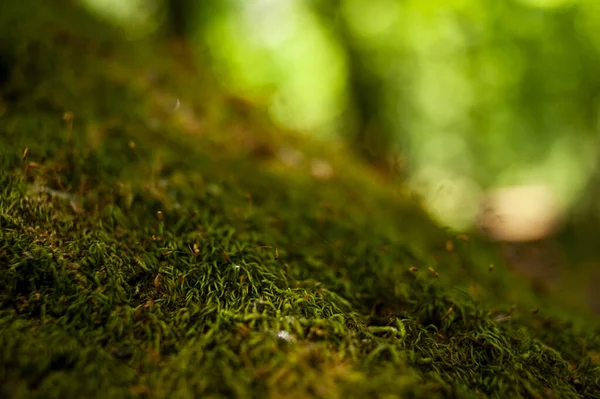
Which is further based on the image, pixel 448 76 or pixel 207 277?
pixel 448 76

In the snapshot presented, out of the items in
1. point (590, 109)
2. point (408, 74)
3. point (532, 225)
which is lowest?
point (532, 225)

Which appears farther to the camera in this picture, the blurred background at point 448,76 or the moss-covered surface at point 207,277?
the blurred background at point 448,76

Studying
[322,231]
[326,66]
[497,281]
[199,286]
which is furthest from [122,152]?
[326,66]

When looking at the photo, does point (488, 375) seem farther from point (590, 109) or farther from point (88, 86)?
point (590, 109)

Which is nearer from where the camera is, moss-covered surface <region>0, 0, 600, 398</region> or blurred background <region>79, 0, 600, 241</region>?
moss-covered surface <region>0, 0, 600, 398</region>
